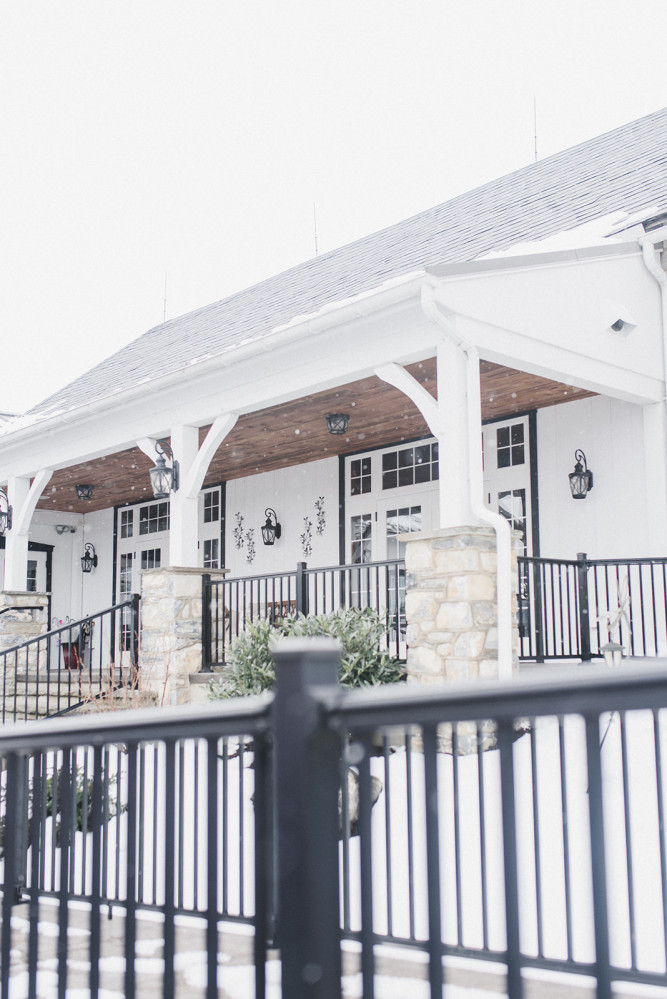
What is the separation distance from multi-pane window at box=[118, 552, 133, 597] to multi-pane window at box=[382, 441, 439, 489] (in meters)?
6.24

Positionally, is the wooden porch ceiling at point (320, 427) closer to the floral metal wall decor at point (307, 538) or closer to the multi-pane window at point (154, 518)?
the multi-pane window at point (154, 518)

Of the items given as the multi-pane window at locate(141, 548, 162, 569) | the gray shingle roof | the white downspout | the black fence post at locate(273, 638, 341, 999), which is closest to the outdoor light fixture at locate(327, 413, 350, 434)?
the gray shingle roof

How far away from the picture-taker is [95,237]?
77812 mm

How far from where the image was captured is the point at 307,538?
12.5 metres

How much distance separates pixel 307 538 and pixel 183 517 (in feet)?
11.9

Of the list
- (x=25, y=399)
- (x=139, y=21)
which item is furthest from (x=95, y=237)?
(x=139, y=21)

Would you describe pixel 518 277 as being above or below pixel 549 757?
above

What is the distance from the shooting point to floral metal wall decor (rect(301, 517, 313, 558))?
40.7 feet

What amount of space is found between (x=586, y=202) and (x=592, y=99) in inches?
1744

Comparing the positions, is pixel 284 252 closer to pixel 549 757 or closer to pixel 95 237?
pixel 95 237

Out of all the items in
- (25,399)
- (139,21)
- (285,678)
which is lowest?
(285,678)

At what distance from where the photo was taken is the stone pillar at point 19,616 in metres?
11.1

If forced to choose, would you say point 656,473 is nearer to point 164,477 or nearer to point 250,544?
point 164,477

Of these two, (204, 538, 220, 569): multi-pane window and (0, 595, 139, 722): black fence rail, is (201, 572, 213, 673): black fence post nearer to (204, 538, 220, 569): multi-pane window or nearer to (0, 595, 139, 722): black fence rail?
(0, 595, 139, 722): black fence rail
